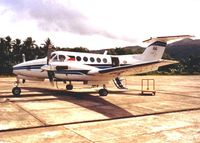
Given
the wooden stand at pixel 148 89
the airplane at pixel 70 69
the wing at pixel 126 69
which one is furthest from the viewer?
the wooden stand at pixel 148 89

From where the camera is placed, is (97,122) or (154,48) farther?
(154,48)

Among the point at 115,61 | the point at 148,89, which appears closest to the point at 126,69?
the point at 115,61

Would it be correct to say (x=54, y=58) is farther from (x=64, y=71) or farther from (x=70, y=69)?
(x=70, y=69)

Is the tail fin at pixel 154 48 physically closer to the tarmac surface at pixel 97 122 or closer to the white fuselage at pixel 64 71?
the white fuselage at pixel 64 71

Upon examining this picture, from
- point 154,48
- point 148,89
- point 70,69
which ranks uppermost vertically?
point 154,48

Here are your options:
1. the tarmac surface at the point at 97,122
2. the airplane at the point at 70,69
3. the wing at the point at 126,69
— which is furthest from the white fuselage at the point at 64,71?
the tarmac surface at the point at 97,122

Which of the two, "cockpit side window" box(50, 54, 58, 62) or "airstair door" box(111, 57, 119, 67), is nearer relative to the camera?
"cockpit side window" box(50, 54, 58, 62)

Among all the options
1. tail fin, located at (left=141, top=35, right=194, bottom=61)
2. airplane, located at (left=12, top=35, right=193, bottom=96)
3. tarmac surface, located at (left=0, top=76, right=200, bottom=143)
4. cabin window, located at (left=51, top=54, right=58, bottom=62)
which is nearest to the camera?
tarmac surface, located at (left=0, top=76, right=200, bottom=143)

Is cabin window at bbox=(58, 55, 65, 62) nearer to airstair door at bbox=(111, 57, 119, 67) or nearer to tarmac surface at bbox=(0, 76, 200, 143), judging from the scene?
tarmac surface at bbox=(0, 76, 200, 143)

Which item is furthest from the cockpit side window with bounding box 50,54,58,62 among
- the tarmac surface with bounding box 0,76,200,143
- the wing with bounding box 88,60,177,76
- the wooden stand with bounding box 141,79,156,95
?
the wooden stand with bounding box 141,79,156,95

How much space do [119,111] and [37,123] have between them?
4828 millimetres

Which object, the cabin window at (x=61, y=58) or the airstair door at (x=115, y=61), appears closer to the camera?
the cabin window at (x=61, y=58)

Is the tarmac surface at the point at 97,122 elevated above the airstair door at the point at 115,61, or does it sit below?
below

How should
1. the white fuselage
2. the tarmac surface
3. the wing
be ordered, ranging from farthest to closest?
the white fuselage
the wing
the tarmac surface
